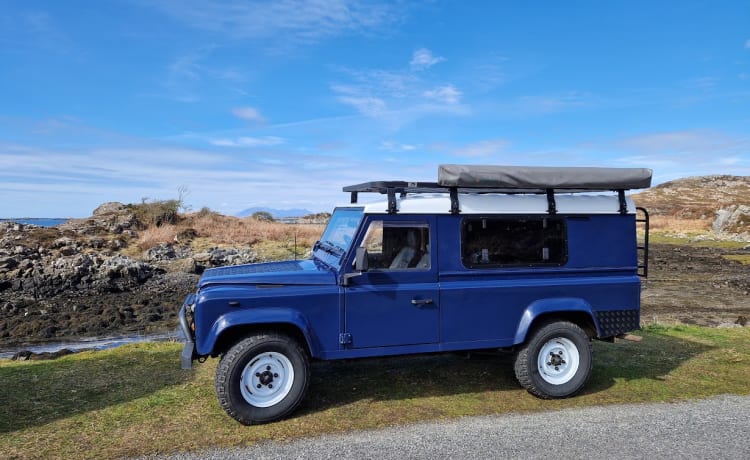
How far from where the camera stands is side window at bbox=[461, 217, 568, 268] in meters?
6.17

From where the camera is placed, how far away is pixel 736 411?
19.1ft

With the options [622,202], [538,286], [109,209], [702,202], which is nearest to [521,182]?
[538,286]

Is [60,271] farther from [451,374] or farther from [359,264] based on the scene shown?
[359,264]

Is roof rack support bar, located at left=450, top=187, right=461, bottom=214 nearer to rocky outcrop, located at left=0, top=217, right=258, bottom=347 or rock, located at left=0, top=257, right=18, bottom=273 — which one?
rocky outcrop, located at left=0, top=217, right=258, bottom=347

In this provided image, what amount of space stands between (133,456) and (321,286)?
231 cm

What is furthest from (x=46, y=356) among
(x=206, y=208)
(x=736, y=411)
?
(x=206, y=208)

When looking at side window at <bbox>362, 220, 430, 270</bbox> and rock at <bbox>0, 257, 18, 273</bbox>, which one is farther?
rock at <bbox>0, 257, 18, 273</bbox>

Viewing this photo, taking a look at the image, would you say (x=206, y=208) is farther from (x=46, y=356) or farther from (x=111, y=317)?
(x=46, y=356)

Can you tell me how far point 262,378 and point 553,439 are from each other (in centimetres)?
294

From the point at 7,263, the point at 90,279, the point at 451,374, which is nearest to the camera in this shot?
the point at 451,374

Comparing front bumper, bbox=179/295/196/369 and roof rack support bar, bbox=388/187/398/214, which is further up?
roof rack support bar, bbox=388/187/398/214

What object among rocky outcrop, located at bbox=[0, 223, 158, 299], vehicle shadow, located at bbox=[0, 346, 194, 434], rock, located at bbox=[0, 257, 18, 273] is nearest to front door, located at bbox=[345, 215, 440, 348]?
vehicle shadow, located at bbox=[0, 346, 194, 434]

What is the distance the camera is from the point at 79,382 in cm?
673

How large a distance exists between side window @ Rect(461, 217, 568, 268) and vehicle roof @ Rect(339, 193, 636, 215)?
0.12 meters
